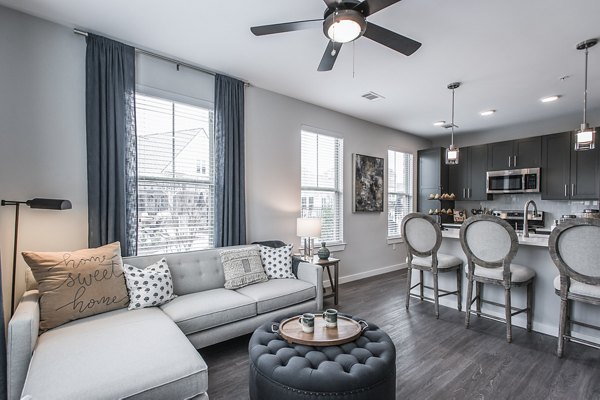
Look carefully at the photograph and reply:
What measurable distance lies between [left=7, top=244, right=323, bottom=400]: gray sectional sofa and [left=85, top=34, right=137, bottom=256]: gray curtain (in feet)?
1.27

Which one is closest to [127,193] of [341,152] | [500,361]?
[341,152]

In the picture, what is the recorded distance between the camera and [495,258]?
9.89 feet

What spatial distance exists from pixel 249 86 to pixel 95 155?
2020 mm

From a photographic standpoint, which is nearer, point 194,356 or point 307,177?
Answer: point 194,356

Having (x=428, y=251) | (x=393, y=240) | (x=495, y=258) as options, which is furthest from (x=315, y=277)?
(x=393, y=240)

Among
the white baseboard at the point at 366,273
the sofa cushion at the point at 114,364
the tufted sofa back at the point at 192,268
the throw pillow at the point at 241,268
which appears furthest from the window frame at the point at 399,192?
the sofa cushion at the point at 114,364

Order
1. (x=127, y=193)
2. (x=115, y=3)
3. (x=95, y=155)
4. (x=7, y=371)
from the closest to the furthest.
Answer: (x=7, y=371)
(x=115, y=3)
(x=95, y=155)
(x=127, y=193)

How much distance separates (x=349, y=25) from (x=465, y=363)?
282 cm

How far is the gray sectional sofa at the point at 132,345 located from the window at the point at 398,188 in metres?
3.97

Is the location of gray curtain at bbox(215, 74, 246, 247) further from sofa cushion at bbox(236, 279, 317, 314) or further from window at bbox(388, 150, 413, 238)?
window at bbox(388, 150, 413, 238)

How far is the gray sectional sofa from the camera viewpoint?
147 centimetres

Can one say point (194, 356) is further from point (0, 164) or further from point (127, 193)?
point (0, 164)

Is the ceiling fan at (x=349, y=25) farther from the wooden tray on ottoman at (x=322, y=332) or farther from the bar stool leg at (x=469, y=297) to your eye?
the bar stool leg at (x=469, y=297)

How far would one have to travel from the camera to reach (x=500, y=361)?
8.41 feet
